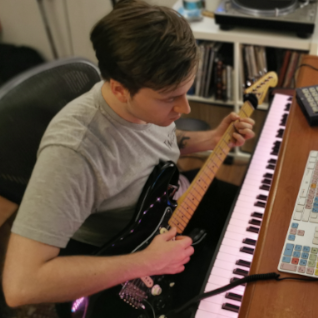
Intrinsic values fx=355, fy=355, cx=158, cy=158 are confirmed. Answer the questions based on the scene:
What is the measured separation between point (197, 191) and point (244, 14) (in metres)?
0.98

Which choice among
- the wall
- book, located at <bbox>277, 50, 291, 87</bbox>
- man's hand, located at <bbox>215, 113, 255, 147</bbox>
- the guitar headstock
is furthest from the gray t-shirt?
the wall

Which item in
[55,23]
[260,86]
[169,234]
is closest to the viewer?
[169,234]

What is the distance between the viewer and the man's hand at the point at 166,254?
0.83 meters

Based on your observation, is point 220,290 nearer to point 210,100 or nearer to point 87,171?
point 87,171

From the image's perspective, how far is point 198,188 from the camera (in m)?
0.99

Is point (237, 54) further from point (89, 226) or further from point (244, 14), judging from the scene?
point (89, 226)

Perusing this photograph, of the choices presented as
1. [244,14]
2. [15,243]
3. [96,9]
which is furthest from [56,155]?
[96,9]

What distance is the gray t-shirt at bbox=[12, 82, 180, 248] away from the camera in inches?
27.8

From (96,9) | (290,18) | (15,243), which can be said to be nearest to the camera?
(15,243)

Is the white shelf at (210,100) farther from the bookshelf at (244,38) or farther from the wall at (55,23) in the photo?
the wall at (55,23)

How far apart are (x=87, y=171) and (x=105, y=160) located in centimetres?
6

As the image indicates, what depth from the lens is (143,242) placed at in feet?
2.91

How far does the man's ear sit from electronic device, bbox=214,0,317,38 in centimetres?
102

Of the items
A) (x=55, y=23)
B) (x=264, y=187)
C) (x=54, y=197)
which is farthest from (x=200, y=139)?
(x=55, y=23)
